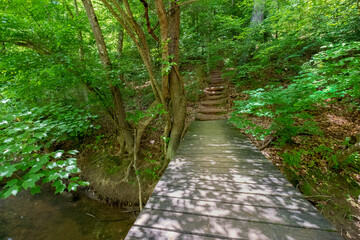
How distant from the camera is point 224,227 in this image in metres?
1.42

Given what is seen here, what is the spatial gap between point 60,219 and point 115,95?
3.96 metres

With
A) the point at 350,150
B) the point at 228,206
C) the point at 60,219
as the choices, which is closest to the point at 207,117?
the point at 350,150

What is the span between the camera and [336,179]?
3414 mm

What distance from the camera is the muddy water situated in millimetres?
3738

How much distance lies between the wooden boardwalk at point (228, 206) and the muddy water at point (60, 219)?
2.91m

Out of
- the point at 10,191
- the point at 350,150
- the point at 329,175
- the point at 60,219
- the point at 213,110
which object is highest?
the point at 10,191

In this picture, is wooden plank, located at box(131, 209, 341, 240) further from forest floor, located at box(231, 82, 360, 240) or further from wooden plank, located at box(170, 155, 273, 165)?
forest floor, located at box(231, 82, 360, 240)

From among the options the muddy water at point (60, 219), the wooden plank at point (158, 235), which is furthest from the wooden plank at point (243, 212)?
the muddy water at point (60, 219)

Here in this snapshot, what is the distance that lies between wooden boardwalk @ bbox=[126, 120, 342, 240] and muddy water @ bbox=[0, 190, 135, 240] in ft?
9.56

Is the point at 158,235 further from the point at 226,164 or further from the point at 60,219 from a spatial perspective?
the point at 60,219

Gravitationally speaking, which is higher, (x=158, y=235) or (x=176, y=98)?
(x=176, y=98)

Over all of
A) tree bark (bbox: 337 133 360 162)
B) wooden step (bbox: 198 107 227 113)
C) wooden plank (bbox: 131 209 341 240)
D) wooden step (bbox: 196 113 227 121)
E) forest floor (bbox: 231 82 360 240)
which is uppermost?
wooden step (bbox: 198 107 227 113)

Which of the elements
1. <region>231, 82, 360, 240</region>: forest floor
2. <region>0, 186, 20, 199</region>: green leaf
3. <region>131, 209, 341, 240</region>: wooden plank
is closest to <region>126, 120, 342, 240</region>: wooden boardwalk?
<region>131, 209, 341, 240</region>: wooden plank

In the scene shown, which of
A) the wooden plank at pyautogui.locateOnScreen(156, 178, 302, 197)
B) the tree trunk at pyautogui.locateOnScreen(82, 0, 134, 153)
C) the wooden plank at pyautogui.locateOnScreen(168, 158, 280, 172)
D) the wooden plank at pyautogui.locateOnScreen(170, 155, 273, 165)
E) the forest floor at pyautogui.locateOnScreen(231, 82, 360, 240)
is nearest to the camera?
the wooden plank at pyautogui.locateOnScreen(156, 178, 302, 197)
